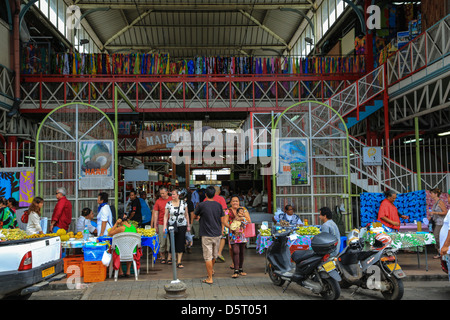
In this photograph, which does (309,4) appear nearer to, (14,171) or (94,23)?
(94,23)

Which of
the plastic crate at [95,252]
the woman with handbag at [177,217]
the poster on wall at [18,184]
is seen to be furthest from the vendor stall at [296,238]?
the poster on wall at [18,184]

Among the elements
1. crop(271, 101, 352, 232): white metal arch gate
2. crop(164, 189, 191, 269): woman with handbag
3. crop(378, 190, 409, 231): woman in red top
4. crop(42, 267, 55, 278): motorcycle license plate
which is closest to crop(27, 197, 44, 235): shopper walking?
crop(42, 267, 55, 278): motorcycle license plate

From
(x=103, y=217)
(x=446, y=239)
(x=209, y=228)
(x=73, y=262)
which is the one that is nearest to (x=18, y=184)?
(x=103, y=217)

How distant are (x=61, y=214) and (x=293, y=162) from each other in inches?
225

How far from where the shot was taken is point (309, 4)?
92.8 ft

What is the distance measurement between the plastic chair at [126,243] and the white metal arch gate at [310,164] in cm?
395

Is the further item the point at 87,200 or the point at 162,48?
the point at 162,48

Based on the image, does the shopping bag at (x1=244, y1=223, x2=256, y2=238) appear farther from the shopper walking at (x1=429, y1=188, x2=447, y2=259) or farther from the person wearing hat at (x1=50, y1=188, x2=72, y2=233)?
the shopper walking at (x1=429, y1=188, x2=447, y2=259)

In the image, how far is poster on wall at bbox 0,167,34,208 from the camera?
1248cm

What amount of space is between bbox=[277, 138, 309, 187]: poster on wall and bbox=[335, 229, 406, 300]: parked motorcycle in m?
4.25

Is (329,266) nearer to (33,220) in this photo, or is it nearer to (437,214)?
(437,214)

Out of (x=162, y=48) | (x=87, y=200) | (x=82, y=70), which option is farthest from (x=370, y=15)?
(x=162, y=48)

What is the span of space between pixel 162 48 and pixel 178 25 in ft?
10.1

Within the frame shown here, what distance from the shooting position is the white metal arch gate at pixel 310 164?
11.4m
